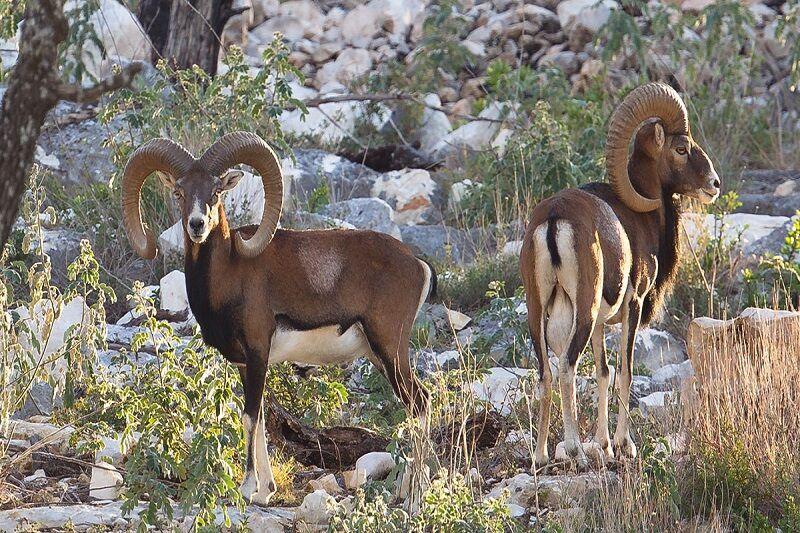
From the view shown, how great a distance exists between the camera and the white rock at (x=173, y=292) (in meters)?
11.5

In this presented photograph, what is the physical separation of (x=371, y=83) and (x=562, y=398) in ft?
38.8

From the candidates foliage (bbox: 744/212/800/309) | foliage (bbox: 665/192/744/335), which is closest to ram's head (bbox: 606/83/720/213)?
foliage (bbox: 744/212/800/309)

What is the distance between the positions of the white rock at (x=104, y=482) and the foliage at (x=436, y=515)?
1.57 meters

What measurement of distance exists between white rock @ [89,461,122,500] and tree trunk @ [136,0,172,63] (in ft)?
33.1

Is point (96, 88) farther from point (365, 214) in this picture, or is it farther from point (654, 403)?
point (365, 214)

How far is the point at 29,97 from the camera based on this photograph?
4641mm

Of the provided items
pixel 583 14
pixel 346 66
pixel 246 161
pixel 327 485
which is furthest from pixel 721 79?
pixel 246 161

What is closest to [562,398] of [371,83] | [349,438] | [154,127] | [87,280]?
[349,438]

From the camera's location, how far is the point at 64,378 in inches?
312

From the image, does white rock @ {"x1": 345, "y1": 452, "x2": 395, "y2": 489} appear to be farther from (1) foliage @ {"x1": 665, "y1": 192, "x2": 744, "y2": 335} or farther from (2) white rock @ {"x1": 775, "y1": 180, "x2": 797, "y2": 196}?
(2) white rock @ {"x1": 775, "y1": 180, "x2": 797, "y2": 196}

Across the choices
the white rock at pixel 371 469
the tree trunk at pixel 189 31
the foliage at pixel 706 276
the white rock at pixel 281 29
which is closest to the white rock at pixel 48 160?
the tree trunk at pixel 189 31

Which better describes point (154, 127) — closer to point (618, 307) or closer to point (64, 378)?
point (64, 378)

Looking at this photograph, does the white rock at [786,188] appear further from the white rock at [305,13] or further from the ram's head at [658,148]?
the white rock at [305,13]

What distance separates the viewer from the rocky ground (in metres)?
7.66
